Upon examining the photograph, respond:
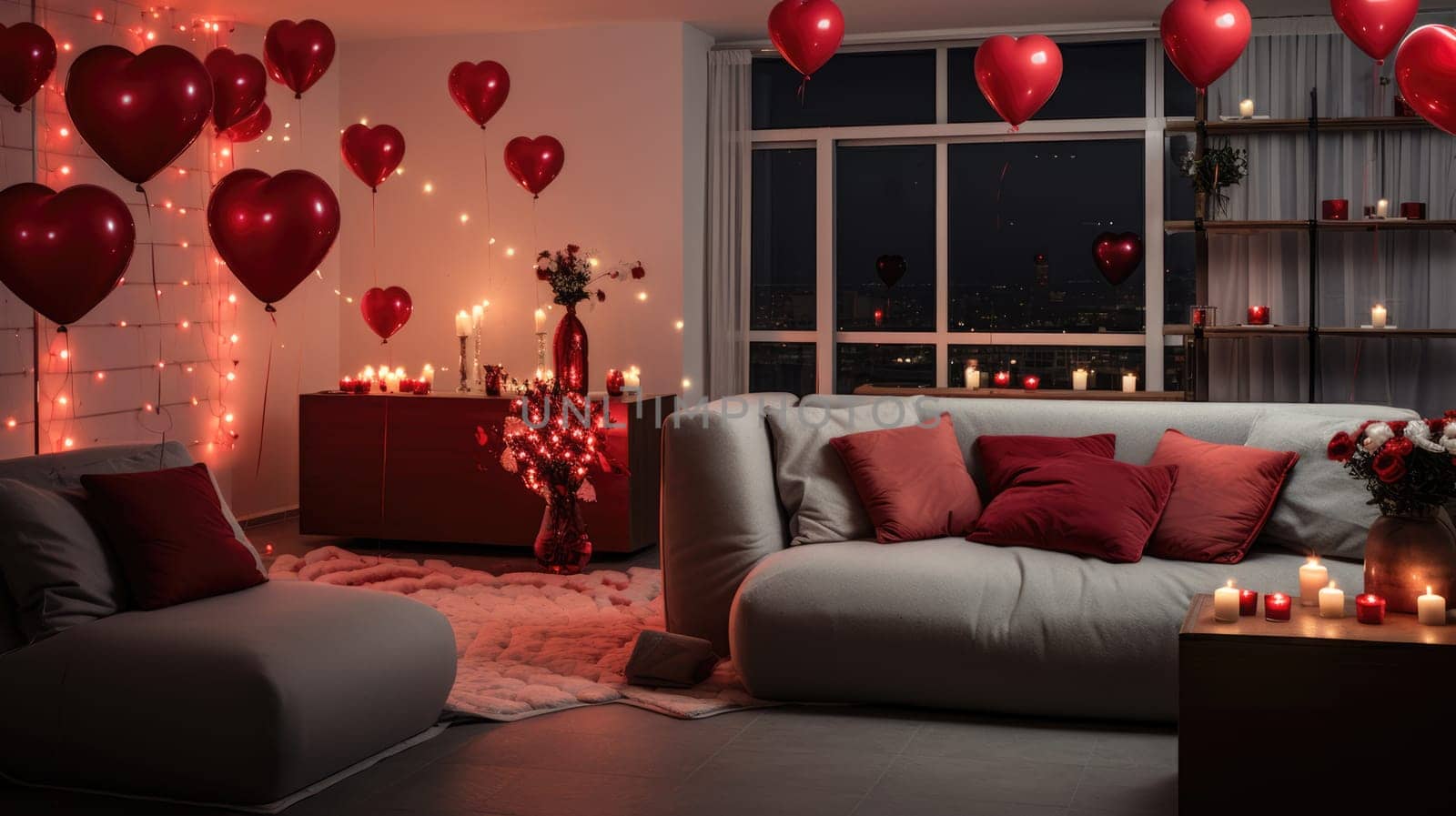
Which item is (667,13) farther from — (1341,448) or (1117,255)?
(1341,448)

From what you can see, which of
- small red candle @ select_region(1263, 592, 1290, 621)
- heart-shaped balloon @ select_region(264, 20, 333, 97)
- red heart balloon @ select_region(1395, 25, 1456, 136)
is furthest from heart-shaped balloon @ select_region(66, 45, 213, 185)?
red heart balloon @ select_region(1395, 25, 1456, 136)

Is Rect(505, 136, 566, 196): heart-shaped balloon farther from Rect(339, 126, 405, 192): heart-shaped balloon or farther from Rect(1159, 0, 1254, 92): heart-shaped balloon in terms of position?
Rect(1159, 0, 1254, 92): heart-shaped balloon

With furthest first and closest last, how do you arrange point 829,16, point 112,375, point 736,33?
point 736,33
point 112,375
point 829,16

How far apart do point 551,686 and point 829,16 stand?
2610 millimetres

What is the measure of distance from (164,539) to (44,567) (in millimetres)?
267

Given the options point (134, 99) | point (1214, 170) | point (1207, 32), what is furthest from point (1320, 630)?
point (1214, 170)

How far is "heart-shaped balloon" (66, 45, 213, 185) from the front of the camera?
12.0 feet

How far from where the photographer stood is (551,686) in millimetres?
3762

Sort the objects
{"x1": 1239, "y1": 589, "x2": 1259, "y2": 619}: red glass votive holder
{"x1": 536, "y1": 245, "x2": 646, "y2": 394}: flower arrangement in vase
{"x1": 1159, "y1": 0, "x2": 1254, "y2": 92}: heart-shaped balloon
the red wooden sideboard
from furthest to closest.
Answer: {"x1": 536, "y1": 245, "x2": 646, "y2": 394}: flower arrangement in vase → the red wooden sideboard → {"x1": 1159, "y1": 0, "x2": 1254, "y2": 92}: heart-shaped balloon → {"x1": 1239, "y1": 589, "x2": 1259, "y2": 619}: red glass votive holder

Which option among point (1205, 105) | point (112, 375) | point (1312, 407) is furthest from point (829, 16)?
point (112, 375)

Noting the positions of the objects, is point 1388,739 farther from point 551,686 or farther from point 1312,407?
point 551,686

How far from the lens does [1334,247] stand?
21.7 feet

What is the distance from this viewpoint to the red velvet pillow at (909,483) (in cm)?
397

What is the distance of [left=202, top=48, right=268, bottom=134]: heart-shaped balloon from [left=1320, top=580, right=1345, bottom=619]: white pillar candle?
4.14 meters
